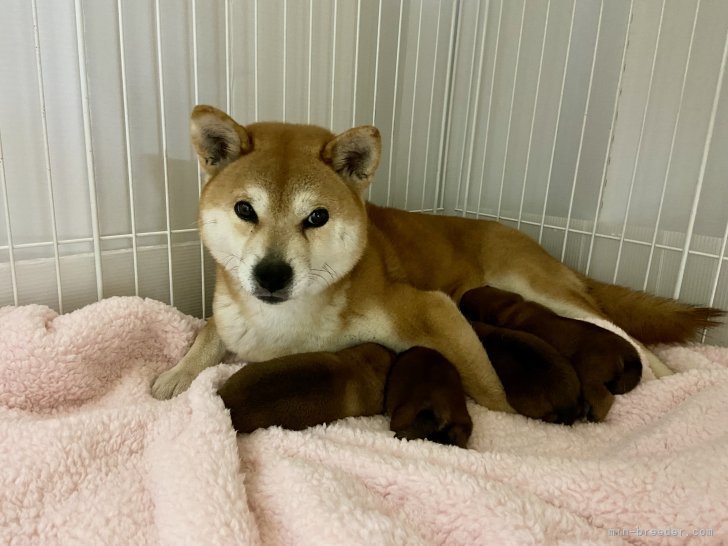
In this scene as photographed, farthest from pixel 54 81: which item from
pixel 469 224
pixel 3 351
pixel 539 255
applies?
pixel 539 255

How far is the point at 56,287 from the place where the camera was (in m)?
1.38

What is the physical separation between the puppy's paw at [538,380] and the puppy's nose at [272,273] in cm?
60

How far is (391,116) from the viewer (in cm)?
202

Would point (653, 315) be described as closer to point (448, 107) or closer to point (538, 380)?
point (538, 380)

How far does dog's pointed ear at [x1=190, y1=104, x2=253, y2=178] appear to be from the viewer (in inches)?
44.2

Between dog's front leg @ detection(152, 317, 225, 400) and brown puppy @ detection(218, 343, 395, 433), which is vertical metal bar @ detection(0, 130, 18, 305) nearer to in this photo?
dog's front leg @ detection(152, 317, 225, 400)

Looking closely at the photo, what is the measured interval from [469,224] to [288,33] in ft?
3.05

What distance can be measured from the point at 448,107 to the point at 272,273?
1.48m

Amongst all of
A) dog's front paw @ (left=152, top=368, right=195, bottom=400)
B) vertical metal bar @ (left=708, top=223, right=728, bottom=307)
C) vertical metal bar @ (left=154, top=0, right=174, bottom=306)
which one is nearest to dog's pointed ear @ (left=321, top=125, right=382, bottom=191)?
vertical metal bar @ (left=154, top=0, right=174, bottom=306)

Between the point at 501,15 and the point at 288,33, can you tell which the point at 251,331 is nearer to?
the point at 288,33

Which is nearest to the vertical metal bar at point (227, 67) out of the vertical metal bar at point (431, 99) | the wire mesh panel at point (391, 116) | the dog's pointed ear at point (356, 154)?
the wire mesh panel at point (391, 116)

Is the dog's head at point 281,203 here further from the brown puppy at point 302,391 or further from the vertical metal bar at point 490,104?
the vertical metal bar at point 490,104

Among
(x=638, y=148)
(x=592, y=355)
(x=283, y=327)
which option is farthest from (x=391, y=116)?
(x=592, y=355)

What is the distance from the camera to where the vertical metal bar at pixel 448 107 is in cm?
209
